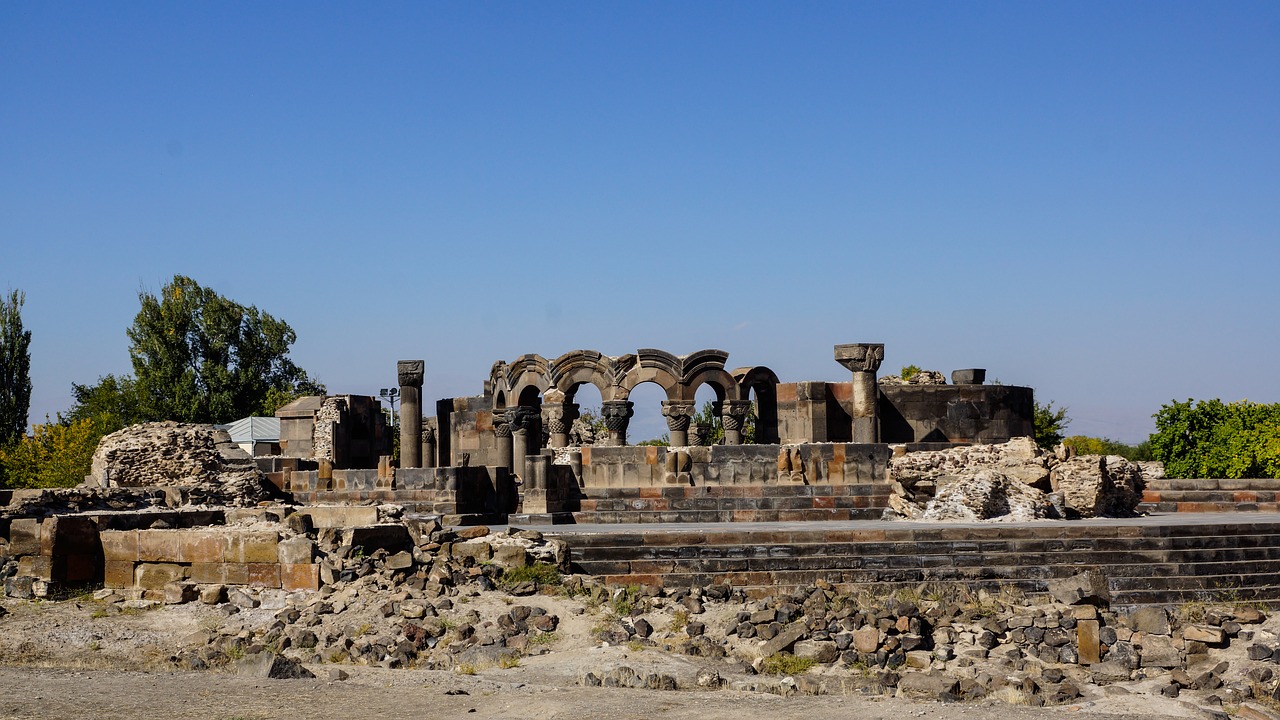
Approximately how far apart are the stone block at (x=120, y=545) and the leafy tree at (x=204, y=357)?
1385 inches

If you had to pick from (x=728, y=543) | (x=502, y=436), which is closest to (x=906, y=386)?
(x=502, y=436)

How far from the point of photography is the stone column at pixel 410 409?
23.8m

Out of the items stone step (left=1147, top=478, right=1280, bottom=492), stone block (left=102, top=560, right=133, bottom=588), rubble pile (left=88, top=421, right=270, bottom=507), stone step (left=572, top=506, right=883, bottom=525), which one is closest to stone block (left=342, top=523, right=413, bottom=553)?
stone block (left=102, top=560, right=133, bottom=588)

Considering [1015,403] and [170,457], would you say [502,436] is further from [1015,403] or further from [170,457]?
[1015,403]

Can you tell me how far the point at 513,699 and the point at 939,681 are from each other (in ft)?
11.3

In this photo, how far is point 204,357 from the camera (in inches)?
1991

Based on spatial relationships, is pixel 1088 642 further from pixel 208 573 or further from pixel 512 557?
pixel 208 573

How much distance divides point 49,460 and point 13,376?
7278 millimetres

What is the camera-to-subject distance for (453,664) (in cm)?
1081

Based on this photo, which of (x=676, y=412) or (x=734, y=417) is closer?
(x=676, y=412)

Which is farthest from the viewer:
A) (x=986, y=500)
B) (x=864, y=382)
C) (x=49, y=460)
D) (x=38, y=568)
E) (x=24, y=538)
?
(x=49, y=460)

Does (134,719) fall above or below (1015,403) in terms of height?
below

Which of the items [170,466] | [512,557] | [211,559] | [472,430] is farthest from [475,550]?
[472,430]

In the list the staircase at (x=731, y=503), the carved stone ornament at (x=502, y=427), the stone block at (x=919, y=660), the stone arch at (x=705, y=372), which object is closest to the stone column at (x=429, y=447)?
the carved stone ornament at (x=502, y=427)
